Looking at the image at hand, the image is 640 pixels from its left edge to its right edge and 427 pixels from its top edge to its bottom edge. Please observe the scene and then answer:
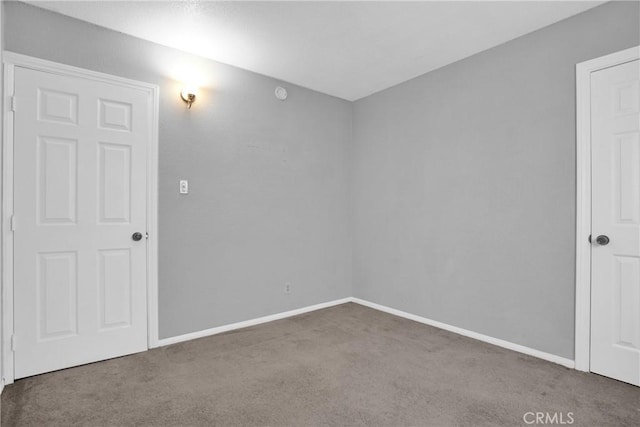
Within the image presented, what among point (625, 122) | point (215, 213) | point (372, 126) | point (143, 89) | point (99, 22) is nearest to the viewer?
point (625, 122)

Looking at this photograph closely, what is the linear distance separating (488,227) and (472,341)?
1086mm

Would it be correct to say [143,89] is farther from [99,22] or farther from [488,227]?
[488,227]

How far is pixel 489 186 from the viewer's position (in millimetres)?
3152

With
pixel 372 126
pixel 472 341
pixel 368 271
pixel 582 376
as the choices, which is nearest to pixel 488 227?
pixel 472 341

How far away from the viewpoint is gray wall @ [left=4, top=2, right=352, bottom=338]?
285cm

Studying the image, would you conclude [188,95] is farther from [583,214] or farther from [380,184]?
[583,214]

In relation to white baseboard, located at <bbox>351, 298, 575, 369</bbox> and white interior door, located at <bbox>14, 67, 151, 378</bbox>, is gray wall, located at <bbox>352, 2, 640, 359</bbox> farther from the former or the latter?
white interior door, located at <bbox>14, 67, 151, 378</bbox>

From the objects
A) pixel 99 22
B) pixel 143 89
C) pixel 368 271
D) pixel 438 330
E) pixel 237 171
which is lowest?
pixel 438 330

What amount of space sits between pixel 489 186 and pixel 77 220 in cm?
358

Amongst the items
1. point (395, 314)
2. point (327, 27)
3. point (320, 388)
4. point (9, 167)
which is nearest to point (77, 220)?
point (9, 167)

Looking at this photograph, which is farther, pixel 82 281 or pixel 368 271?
pixel 368 271

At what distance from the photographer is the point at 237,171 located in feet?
11.6

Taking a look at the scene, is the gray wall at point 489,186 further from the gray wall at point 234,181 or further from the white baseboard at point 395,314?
the gray wall at point 234,181

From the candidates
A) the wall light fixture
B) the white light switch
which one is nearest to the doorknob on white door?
the white light switch
